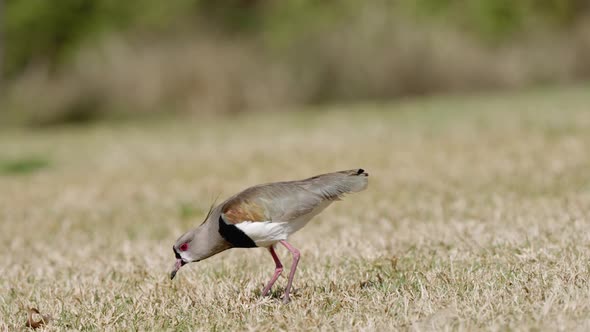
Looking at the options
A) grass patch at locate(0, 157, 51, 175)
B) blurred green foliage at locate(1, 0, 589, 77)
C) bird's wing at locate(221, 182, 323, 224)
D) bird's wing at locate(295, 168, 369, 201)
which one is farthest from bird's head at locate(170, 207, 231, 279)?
blurred green foliage at locate(1, 0, 589, 77)

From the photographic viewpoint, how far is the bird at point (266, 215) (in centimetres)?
388

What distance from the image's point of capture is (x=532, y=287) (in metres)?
3.87

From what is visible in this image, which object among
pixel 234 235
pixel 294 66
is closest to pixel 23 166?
pixel 294 66

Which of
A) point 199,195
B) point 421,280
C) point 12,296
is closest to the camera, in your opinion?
point 421,280

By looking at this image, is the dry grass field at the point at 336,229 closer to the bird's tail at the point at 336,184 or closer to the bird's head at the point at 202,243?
the bird's head at the point at 202,243

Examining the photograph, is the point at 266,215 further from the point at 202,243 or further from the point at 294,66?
the point at 294,66

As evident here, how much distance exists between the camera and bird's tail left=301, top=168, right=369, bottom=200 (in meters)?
3.99

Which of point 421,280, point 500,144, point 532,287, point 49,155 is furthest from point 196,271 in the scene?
point 49,155

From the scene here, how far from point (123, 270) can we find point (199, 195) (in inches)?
133

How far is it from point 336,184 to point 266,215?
0.35m

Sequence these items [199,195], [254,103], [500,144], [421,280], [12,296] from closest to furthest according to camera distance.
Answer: [421,280]
[12,296]
[199,195]
[500,144]
[254,103]

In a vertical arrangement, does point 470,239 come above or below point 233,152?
above

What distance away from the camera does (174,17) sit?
74.5ft

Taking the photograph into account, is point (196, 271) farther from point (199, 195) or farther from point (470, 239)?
point (199, 195)
